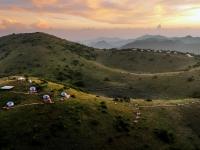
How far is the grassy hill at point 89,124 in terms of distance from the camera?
8550 cm

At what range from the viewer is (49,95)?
10212 cm

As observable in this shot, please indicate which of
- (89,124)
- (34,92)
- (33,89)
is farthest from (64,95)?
(89,124)

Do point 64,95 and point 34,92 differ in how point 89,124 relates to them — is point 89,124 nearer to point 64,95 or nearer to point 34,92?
point 64,95

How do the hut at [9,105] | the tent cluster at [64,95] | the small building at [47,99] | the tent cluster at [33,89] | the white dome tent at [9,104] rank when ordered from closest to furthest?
the hut at [9,105] → the white dome tent at [9,104] → the small building at [47,99] → the tent cluster at [64,95] → the tent cluster at [33,89]

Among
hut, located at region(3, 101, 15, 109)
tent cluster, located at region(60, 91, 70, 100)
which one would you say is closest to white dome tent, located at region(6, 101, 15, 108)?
hut, located at region(3, 101, 15, 109)

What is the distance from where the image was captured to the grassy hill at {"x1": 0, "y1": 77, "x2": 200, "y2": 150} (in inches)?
3366

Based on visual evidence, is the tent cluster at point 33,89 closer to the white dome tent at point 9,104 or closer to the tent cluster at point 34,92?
the tent cluster at point 34,92

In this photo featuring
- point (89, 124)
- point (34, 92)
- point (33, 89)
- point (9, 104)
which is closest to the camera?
point (89, 124)

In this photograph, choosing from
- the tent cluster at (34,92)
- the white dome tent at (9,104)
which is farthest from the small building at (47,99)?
the white dome tent at (9,104)

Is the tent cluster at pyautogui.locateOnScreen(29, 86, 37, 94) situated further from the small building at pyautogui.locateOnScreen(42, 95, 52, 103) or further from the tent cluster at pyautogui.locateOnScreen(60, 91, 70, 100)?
the tent cluster at pyautogui.locateOnScreen(60, 91, 70, 100)

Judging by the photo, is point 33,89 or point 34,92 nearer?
point 34,92

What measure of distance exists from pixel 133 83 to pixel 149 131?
79669mm

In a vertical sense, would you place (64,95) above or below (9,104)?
above

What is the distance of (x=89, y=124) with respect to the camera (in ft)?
301
